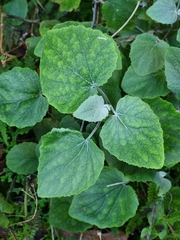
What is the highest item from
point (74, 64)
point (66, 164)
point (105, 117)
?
point (74, 64)

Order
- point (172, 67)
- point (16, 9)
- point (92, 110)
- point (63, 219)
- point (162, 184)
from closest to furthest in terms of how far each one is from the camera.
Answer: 1. point (92, 110)
2. point (172, 67)
3. point (162, 184)
4. point (63, 219)
5. point (16, 9)

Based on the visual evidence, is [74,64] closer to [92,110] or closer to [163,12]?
[92,110]

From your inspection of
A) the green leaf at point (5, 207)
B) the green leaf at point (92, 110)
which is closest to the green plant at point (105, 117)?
the green leaf at point (92, 110)

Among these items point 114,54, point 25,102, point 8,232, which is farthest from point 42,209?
point 114,54

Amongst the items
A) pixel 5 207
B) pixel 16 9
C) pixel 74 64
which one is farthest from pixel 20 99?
pixel 16 9

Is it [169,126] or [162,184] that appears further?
[162,184]

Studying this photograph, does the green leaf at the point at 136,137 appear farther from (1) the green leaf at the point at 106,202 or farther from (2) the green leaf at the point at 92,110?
(1) the green leaf at the point at 106,202

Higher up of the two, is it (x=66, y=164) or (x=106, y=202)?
(x=66, y=164)

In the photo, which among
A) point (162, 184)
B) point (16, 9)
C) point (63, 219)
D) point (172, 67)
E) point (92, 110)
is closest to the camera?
point (92, 110)
